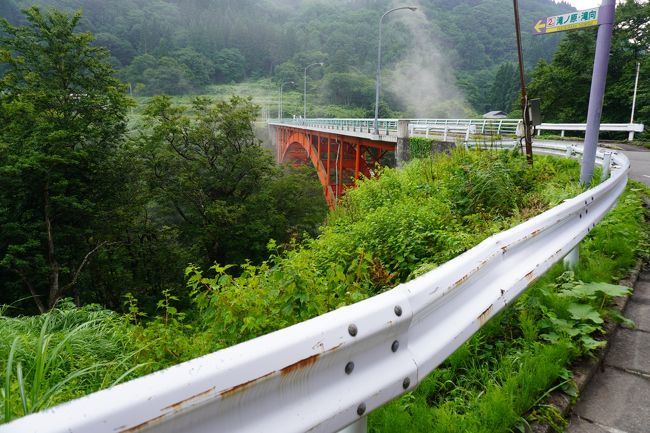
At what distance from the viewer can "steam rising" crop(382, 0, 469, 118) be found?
275 ft

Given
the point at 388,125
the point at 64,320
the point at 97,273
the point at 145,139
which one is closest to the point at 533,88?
the point at 388,125

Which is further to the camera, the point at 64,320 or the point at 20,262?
the point at 20,262

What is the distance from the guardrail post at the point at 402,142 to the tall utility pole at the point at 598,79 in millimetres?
10938

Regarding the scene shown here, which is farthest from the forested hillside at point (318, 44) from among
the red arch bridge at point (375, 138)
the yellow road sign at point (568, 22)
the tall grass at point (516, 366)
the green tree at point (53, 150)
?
the tall grass at point (516, 366)

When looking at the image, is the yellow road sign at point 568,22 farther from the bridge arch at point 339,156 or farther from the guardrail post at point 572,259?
the bridge arch at point 339,156

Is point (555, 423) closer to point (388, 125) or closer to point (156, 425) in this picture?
point (156, 425)

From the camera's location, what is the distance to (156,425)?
0.69 m

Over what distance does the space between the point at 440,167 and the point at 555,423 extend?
22.2ft

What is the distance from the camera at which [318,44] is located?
14162 centimetres

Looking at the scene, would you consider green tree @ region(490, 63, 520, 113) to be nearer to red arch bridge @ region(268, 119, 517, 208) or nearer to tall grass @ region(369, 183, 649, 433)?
red arch bridge @ region(268, 119, 517, 208)

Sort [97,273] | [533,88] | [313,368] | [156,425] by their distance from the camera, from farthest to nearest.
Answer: [533,88] → [97,273] → [313,368] → [156,425]

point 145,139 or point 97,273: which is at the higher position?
point 145,139

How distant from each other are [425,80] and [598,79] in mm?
112212

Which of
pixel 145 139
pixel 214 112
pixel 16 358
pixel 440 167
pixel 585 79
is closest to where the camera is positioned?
pixel 16 358
